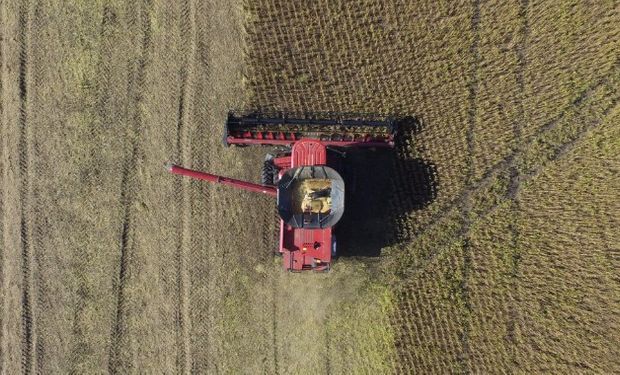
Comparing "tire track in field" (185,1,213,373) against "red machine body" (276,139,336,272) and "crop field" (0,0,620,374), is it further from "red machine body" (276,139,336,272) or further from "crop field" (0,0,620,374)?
"red machine body" (276,139,336,272)

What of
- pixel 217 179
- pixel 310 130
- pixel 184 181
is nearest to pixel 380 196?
pixel 310 130

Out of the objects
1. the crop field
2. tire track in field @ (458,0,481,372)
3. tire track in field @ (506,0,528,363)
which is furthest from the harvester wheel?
tire track in field @ (506,0,528,363)

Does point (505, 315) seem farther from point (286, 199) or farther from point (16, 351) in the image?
point (16, 351)

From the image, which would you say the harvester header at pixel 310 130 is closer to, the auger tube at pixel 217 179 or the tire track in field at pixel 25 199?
the auger tube at pixel 217 179

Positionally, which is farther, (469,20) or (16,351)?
(16,351)

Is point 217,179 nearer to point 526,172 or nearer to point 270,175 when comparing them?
point 270,175

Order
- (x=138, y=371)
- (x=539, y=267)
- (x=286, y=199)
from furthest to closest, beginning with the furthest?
(x=138, y=371) < (x=539, y=267) < (x=286, y=199)

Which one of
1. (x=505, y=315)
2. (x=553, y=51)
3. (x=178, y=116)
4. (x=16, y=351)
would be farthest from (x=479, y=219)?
(x=16, y=351)
